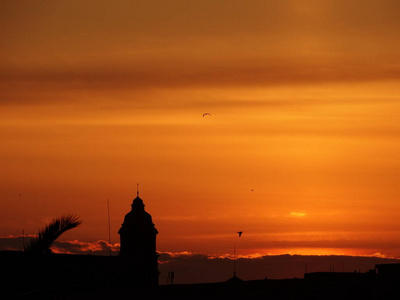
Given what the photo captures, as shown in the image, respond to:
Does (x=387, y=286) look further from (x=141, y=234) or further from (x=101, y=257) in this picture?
(x=141, y=234)

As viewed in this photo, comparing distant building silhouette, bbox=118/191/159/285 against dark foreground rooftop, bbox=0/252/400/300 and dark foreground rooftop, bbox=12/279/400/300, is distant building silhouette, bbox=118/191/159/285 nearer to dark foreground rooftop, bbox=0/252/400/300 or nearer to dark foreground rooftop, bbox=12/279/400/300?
dark foreground rooftop, bbox=0/252/400/300

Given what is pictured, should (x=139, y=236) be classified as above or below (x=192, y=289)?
above

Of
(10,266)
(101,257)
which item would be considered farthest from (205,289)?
(101,257)

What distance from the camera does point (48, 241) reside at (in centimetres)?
3275

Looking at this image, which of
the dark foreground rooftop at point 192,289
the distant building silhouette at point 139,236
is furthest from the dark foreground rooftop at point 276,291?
the distant building silhouette at point 139,236

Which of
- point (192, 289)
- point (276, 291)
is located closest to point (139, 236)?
point (192, 289)

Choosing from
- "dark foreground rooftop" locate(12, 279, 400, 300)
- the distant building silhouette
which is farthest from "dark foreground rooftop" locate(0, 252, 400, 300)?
the distant building silhouette

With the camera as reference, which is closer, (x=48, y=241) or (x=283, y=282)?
(x=48, y=241)

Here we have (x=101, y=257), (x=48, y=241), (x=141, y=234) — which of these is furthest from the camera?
(x=141, y=234)

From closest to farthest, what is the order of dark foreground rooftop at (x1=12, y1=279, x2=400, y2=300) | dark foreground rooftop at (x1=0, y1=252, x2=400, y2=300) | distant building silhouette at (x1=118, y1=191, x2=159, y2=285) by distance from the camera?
dark foreground rooftop at (x1=0, y1=252, x2=400, y2=300), dark foreground rooftop at (x1=12, y1=279, x2=400, y2=300), distant building silhouette at (x1=118, y1=191, x2=159, y2=285)

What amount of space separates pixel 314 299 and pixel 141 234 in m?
69.0

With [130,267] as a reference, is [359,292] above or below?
below

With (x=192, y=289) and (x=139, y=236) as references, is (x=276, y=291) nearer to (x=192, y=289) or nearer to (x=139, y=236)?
(x=192, y=289)

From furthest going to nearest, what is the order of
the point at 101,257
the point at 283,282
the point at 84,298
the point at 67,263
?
1. the point at 101,257
2. the point at 67,263
3. the point at 283,282
4. the point at 84,298
